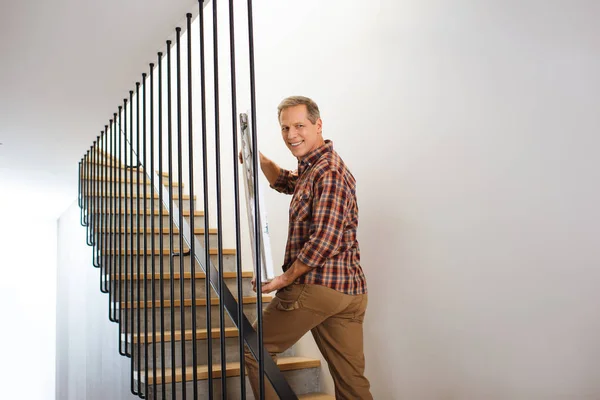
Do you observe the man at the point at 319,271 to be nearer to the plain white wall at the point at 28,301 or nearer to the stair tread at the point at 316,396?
the stair tread at the point at 316,396

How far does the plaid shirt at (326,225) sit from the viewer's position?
202 cm

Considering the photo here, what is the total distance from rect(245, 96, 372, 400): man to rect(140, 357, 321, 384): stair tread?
56 centimetres

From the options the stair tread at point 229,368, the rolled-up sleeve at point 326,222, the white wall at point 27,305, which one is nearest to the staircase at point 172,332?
the stair tread at point 229,368

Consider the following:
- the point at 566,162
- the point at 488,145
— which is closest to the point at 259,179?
the point at 488,145

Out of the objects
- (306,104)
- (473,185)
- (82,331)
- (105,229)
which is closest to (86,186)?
(105,229)

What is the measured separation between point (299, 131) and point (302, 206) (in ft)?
0.94

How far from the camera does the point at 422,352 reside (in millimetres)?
2385

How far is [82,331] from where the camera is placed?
5277 millimetres

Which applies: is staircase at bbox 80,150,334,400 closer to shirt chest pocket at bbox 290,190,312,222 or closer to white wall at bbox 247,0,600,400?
shirt chest pocket at bbox 290,190,312,222

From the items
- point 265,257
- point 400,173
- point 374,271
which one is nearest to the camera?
point 265,257

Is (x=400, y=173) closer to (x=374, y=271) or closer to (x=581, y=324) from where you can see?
(x=374, y=271)

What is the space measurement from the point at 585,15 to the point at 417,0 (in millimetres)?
813

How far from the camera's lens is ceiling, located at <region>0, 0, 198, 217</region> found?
212 cm

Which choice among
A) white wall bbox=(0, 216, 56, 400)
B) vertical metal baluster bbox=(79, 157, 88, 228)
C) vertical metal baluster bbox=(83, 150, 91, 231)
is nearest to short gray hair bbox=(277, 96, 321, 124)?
vertical metal baluster bbox=(83, 150, 91, 231)
